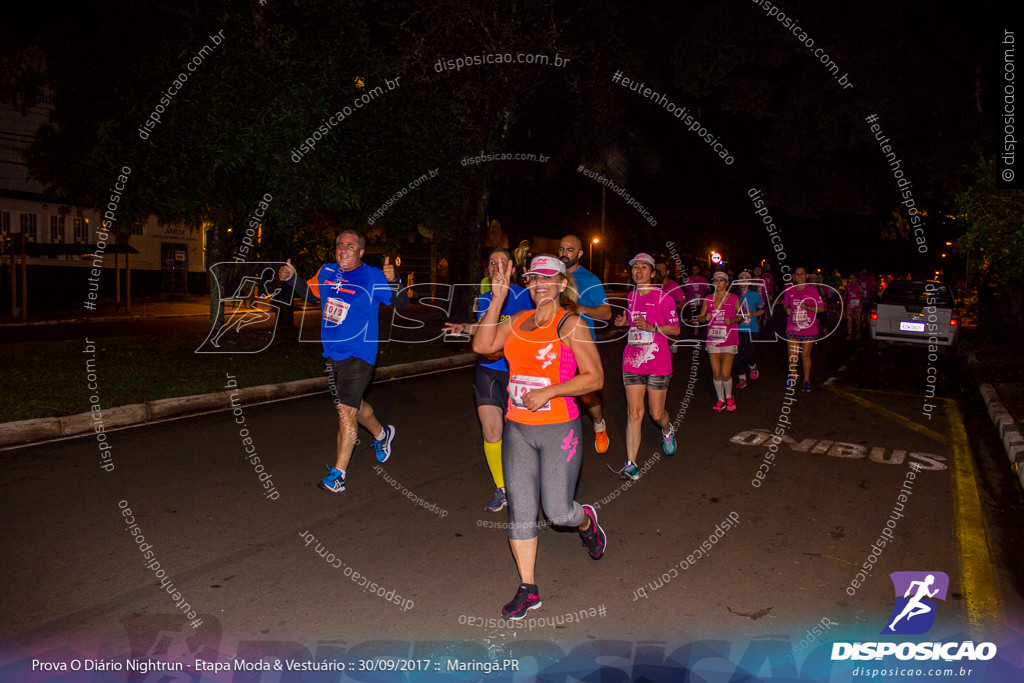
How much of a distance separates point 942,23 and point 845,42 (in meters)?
2.23

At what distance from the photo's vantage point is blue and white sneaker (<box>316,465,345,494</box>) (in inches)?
252

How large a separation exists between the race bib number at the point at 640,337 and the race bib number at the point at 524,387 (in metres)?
3.00

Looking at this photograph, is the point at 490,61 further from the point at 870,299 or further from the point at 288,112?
the point at 870,299

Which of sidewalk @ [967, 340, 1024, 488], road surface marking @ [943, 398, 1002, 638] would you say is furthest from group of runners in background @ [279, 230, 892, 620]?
sidewalk @ [967, 340, 1024, 488]

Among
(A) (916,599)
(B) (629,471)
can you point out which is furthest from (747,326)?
(A) (916,599)

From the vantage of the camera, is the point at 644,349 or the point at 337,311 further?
the point at 644,349

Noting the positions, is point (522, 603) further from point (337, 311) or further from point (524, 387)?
point (337, 311)

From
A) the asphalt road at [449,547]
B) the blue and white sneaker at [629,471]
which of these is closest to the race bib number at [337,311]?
the asphalt road at [449,547]

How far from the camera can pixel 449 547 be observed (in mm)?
5250

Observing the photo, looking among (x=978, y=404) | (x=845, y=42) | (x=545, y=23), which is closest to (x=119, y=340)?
(x=545, y=23)

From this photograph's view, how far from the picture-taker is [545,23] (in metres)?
17.0

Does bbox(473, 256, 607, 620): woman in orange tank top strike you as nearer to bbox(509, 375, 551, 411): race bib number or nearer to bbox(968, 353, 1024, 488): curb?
bbox(509, 375, 551, 411): race bib number

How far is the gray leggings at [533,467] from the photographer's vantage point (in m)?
4.15

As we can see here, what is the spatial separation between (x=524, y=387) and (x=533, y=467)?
43 centimetres
